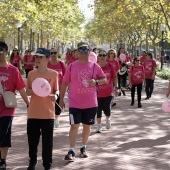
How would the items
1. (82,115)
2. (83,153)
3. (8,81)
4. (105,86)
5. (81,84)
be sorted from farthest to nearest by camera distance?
(105,86) → (83,153) → (82,115) → (81,84) → (8,81)

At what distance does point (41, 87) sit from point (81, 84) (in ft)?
3.61

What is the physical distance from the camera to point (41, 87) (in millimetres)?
5785

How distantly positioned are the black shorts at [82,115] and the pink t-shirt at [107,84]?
2.36 meters

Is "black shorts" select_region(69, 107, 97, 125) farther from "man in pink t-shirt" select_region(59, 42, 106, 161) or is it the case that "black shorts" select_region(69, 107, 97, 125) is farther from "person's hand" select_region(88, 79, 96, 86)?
"person's hand" select_region(88, 79, 96, 86)

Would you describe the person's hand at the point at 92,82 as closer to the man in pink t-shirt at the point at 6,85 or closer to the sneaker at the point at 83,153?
the man in pink t-shirt at the point at 6,85

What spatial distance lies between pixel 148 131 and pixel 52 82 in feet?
14.3

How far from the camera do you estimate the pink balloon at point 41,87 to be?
5.80 meters

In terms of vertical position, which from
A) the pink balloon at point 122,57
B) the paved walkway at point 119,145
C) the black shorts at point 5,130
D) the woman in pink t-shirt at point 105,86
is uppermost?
the pink balloon at point 122,57

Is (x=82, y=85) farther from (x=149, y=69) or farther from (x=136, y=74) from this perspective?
(x=149, y=69)

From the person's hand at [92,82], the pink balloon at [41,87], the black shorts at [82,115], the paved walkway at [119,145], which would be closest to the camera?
the pink balloon at [41,87]

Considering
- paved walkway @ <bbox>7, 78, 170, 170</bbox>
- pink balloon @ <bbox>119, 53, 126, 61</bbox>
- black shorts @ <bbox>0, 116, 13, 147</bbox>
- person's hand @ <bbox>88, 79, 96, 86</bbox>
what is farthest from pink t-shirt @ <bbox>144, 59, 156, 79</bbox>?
black shorts @ <bbox>0, 116, 13, 147</bbox>

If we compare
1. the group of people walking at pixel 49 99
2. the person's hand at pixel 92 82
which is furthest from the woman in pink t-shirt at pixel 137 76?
the person's hand at pixel 92 82

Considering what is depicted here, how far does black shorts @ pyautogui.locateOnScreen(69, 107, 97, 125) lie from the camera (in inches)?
270

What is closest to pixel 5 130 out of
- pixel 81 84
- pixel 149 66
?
pixel 81 84
